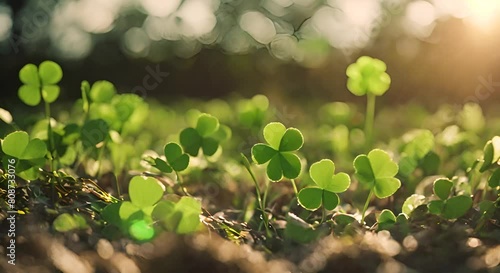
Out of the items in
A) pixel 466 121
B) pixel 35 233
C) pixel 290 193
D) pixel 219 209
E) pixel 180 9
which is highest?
pixel 180 9

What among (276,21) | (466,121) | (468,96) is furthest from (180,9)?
(466,121)

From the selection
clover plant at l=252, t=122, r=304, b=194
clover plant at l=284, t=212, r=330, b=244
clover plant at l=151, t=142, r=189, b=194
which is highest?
clover plant at l=252, t=122, r=304, b=194

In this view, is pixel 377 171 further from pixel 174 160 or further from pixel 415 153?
pixel 415 153

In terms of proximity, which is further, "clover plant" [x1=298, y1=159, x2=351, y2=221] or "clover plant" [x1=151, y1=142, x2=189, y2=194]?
"clover plant" [x1=151, y1=142, x2=189, y2=194]

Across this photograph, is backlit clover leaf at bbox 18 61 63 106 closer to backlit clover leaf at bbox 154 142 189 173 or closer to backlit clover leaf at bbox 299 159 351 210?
backlit clover leaf at bbox 154 142 189 173

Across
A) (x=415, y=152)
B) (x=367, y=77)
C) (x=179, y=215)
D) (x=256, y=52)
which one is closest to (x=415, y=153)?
(x=415, y=152)

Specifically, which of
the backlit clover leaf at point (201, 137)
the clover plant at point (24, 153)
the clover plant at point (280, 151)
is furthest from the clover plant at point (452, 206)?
the clover plant at point (24, 153)

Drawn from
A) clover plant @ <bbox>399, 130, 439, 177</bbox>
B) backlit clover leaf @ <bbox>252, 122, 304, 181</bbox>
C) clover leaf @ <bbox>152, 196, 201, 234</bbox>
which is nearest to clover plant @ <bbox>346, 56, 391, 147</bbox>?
clover plant @ <bbox>399, 130, 439, 177</bbox>

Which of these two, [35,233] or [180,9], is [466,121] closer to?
[35,233]
